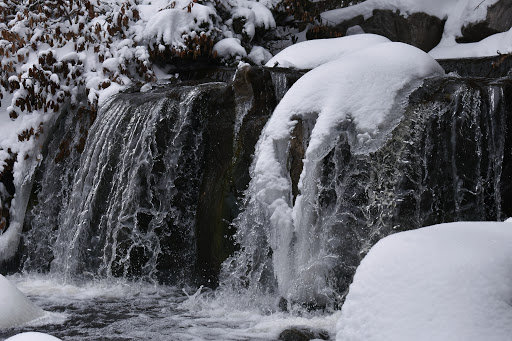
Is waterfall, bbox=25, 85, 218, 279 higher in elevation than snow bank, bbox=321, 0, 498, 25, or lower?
lower

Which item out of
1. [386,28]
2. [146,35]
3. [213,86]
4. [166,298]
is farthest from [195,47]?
[166,298]

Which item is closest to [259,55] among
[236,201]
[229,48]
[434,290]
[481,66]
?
[229,48]

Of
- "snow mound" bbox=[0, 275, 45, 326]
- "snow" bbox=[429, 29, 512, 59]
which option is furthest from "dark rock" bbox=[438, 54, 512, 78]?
"snow mound" bbox=[0, 275, 45, 326]

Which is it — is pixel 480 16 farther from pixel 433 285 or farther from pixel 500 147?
pixel 433 285

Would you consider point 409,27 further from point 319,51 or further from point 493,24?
point 319,51

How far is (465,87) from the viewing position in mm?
4996

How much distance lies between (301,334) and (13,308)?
6.97 ft

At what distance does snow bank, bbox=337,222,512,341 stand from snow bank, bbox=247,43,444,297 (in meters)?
2.31

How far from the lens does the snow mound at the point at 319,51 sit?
6.84 m

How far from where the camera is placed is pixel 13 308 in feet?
15.2

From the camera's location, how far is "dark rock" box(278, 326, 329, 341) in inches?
165

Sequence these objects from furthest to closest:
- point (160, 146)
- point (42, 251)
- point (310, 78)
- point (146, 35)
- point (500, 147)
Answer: point (146, 35) → point (42, 251) → point (160, 146) → point (310, 78) → point (500, 147)

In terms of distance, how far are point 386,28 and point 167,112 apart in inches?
147

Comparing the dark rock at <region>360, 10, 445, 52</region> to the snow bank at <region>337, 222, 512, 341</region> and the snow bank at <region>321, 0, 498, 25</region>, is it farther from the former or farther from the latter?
the snow bank at <region>337, 222, 512, 341</region>
